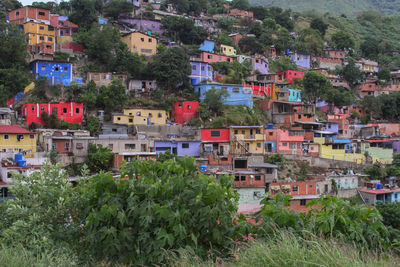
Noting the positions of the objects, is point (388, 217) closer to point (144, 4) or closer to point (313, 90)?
point (313, 90)

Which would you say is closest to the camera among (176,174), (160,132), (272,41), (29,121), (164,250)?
(164,250)

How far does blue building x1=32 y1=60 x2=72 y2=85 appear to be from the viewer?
29062 mm

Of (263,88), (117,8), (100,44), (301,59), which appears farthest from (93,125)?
(301,59)

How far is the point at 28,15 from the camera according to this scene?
1391 inches

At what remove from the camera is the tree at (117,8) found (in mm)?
45656

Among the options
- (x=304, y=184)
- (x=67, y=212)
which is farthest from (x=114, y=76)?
(x=67, y=212)

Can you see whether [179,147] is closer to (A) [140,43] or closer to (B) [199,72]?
(B) [199,72]

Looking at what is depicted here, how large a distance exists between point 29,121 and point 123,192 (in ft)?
69.5

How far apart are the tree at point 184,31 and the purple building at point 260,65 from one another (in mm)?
6473

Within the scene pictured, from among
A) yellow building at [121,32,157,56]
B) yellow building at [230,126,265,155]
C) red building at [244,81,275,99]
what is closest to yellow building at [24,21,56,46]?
yellow building at [121,32,157,56]

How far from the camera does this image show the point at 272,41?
49094mm

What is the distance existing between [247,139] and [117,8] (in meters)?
27.5

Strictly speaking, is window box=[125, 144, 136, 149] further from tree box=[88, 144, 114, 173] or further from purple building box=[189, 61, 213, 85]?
purple building box=[189, 61, 213, 85]

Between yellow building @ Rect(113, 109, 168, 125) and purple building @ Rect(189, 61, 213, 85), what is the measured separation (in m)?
5.95
